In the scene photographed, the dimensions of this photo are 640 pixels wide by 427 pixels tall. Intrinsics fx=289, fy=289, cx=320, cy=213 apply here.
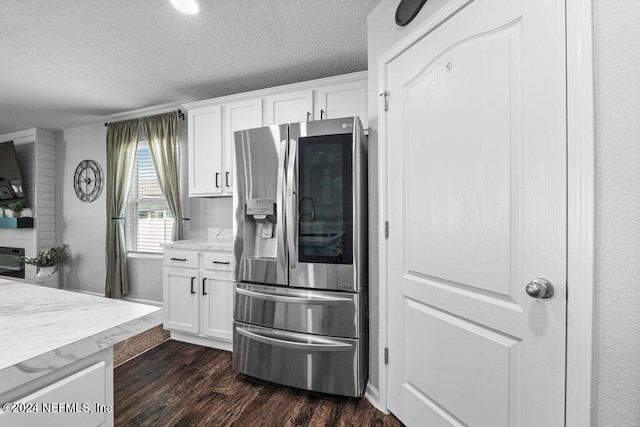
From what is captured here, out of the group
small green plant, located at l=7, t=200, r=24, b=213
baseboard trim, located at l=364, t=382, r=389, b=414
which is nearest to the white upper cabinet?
baseboard trim, located at l=364, t=382, r=389, b=414

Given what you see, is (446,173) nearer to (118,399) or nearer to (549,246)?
(549,246)

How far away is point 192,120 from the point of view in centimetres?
312

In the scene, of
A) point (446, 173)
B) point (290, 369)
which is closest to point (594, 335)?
point (446, 173)

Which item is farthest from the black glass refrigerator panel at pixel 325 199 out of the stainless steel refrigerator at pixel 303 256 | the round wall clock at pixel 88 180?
the round wall clock at pixel 88 180

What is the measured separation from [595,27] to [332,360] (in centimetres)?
196

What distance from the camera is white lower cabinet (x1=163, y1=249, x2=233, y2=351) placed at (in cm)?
262

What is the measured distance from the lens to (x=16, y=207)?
4.56 meters

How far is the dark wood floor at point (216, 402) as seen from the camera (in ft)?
5.63

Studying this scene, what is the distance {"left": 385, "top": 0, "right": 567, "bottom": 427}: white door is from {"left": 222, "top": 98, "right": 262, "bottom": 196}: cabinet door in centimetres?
153

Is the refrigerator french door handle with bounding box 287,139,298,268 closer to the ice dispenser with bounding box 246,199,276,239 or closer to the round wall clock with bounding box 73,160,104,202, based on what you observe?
the ice dispenser with bounding box 246,199,276,239

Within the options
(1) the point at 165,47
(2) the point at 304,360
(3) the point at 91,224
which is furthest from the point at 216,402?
(3) the point at 91,224

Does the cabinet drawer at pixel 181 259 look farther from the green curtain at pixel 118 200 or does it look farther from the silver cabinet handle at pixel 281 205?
the green curtain at pixel 118 200

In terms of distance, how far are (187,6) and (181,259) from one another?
81.8 inches

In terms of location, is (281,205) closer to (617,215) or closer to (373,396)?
(373,396)
